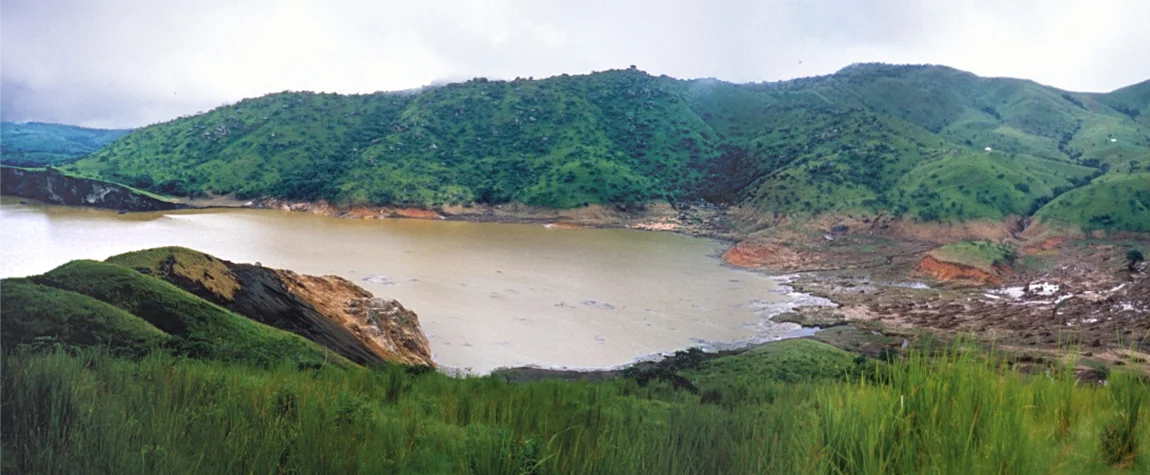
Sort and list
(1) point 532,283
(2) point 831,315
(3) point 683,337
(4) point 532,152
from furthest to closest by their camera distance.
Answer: (4) point 532,152, (1) point 532,283, (2) point 831,315, (3) point 683,337

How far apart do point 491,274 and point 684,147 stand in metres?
59.0

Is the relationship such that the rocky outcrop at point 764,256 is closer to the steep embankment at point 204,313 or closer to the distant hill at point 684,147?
the distant hill at point 684,147

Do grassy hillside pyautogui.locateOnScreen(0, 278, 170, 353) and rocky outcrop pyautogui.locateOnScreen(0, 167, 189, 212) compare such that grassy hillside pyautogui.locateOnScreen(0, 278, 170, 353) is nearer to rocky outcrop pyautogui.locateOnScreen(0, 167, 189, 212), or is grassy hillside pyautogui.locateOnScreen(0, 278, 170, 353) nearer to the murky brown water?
the murky brown water

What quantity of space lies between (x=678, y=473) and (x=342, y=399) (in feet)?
6.45

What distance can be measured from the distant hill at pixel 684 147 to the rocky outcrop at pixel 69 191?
6524 millimetres

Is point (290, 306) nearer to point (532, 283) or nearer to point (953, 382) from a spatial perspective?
point (953, 382)

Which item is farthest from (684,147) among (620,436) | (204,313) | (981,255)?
(620,436)

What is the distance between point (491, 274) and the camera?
3388cm

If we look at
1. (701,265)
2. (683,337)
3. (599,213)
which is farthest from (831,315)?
(599,213)

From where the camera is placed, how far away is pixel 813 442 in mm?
2000

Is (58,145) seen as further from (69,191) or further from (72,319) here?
(72,319)

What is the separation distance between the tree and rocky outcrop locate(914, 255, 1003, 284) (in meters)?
5.82

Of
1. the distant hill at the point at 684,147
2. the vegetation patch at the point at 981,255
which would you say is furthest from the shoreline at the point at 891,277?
the distant hill at the point at 684,147

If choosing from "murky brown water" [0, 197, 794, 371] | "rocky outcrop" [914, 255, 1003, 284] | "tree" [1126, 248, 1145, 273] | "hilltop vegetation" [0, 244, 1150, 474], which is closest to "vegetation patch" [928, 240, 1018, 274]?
"rocky outcrop" [914, 255, 1003, 284]
